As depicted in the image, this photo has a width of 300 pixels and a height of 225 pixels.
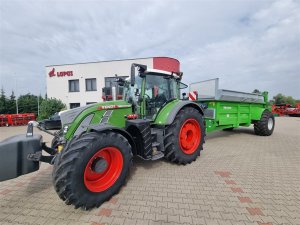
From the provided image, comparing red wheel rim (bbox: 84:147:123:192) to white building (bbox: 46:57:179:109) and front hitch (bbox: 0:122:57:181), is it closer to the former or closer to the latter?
front hitch (bbox: 0:122:57:181)

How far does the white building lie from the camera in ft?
68.5

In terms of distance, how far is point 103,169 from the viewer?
9.55ft

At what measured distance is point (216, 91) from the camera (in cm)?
636

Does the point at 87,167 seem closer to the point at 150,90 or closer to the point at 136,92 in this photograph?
the point at 136,92

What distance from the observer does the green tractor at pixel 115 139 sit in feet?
8.30

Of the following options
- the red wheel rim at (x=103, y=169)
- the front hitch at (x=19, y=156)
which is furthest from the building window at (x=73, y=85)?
the red wheel rim at (x=103, y=169)

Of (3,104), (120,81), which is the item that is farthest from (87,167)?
(3,104)

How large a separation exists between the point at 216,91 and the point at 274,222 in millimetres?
4495

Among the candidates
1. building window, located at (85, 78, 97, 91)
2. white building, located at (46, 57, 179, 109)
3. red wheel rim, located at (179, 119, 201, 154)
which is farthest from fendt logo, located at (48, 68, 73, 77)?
red wheel rim, located at (179, 119, 201, 154)

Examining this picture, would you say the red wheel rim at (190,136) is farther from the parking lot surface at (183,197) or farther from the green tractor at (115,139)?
the parking lot surface at (183,197)

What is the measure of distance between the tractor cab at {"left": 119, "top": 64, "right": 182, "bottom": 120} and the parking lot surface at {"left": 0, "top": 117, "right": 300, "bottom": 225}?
1352mm

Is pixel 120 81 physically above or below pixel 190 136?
above

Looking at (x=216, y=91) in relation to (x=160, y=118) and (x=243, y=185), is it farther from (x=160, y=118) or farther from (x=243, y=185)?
(x=243, y=185)

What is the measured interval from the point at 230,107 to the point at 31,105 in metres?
34.1
